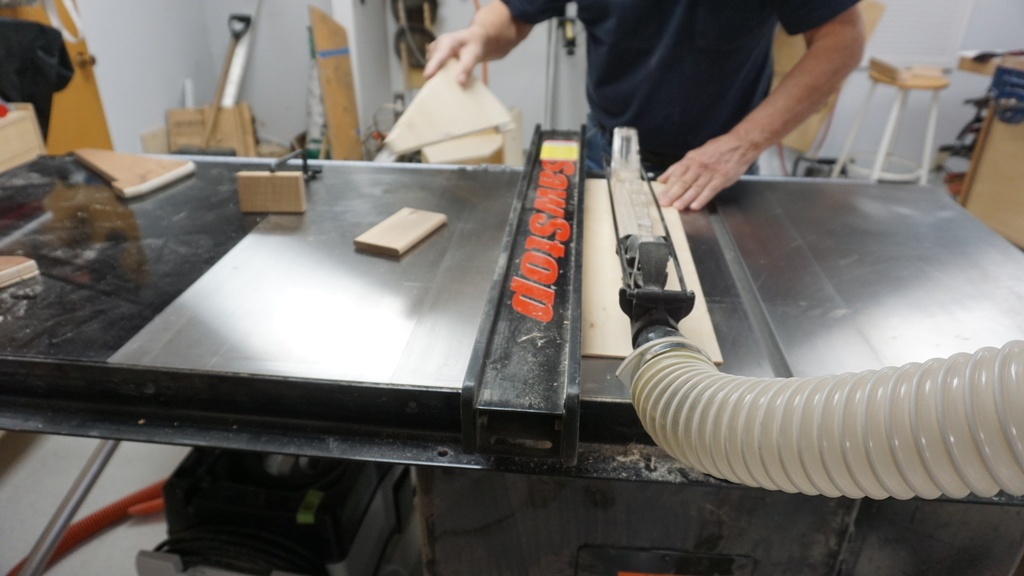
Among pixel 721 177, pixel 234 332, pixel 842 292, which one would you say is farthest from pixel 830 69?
pixel 234 332

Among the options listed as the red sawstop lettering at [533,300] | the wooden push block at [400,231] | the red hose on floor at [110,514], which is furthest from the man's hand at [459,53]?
the red hose on floor at [110,514]

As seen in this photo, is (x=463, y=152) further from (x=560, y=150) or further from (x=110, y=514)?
(x=110, y=514)

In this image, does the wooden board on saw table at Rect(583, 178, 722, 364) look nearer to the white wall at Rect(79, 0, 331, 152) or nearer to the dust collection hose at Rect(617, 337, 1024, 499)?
the dust collection hose at Rect(617, 337, 1024, 499)

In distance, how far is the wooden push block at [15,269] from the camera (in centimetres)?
80

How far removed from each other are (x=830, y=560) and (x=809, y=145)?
3306 millimetres

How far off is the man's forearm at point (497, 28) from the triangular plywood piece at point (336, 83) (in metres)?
1.92

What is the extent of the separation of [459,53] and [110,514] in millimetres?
1344

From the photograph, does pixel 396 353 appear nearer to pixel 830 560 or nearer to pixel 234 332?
pixel 234 332

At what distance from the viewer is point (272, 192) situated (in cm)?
103

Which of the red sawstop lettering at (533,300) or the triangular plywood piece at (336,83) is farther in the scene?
the triangular plywood piece at (336,83)

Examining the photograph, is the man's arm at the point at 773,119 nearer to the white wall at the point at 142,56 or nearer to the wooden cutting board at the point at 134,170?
the wooden cutting board at the point at 134,170

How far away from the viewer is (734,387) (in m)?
0.53

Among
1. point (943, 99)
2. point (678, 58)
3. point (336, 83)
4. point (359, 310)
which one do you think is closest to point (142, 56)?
point (336, 83)

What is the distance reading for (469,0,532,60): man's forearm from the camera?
4.21ft
